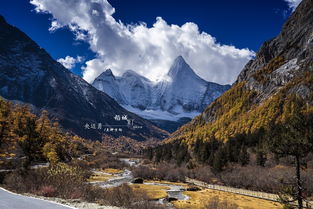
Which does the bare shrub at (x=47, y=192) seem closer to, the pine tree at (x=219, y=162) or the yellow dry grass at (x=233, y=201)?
the yellow dry grass at (x=233, y=201)

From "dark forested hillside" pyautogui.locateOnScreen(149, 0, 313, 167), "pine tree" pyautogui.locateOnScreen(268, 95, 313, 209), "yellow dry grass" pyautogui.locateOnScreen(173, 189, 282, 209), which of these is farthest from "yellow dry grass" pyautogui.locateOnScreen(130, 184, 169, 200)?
"dark forested hillside" pyautogui.locateOnScreen(149, 0, 313, 167)

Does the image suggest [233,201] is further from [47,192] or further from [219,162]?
[47,192]

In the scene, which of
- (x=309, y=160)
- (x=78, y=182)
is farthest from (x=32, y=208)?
(x=309, y=160)

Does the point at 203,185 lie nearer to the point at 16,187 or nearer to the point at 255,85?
the point at 16,187

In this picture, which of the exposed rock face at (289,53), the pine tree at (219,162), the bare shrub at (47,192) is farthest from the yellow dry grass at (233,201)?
the exposed rock face at (289,53)

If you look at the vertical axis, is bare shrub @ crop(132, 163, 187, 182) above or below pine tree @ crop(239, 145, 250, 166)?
below

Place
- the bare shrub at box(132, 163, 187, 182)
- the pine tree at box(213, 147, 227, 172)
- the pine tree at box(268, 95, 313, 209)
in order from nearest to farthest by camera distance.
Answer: the pine tree at box(268, 95, 313, 209)
the pine tree at box(213, 147, 227, 172)
the bare shrub at box(132, 163, 187, 182)

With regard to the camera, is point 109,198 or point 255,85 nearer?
point 109,198

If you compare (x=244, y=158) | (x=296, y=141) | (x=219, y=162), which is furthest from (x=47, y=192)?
(x=244, y=158)

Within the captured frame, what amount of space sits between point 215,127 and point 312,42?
61210mm

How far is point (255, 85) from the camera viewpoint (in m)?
140

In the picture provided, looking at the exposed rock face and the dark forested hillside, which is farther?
the exposed rock face

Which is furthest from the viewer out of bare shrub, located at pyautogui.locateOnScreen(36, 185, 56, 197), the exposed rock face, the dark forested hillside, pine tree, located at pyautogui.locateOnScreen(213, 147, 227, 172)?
the exposed rock face

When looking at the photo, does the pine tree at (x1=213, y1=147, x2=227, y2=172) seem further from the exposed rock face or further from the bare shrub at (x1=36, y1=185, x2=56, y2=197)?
the bare shrub at (x1=36, y1=185, x2=56, y2=197)
